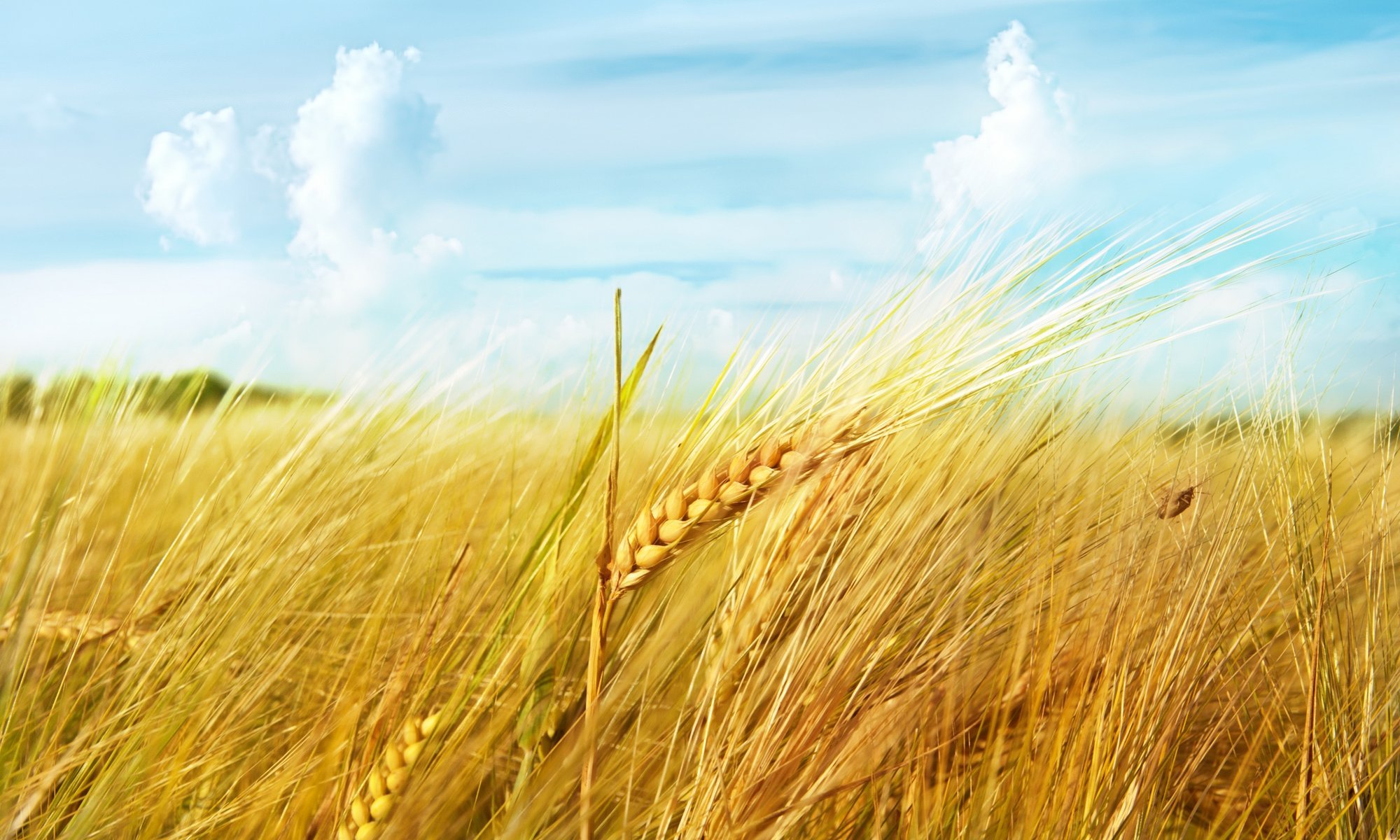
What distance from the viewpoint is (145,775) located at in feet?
2.50

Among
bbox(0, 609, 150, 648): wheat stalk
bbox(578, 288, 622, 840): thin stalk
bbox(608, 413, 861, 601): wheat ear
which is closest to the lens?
bbox(578, 288, 622, 840): thin stalk

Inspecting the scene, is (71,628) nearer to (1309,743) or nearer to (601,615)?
(601,615)

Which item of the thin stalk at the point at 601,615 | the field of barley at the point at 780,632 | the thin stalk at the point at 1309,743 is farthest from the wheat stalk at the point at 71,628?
the thin stalk at the point at 1309,743

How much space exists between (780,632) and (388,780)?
11.9 inches

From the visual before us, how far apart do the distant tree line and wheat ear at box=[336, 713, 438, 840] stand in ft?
1.65

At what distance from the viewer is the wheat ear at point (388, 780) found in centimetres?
61

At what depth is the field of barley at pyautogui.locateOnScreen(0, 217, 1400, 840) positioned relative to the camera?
625mm

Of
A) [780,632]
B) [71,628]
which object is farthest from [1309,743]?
[71,628]

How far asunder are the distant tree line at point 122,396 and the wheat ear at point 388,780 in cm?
50

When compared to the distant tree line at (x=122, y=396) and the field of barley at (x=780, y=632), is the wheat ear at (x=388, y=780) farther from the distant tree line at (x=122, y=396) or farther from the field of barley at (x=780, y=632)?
the distant tree line at (x=122, y=396)

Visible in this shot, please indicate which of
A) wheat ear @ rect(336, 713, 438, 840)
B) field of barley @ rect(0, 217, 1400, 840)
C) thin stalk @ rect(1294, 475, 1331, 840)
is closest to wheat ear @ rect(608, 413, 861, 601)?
field of barley @ rect(0, 217, 1400, 840)

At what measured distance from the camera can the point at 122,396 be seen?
1.08 metres

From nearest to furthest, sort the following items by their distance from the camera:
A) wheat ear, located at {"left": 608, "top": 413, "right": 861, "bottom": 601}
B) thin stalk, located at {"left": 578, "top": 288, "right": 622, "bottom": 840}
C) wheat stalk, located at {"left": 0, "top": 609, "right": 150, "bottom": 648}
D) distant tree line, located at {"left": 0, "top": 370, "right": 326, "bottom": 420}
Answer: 1. thin stalk, located at {"left": 578, "top": 288, "right": 622, "bottom": 840}
2. wheat ear, located at {"left": 608, "top": 413, "right": 861, "bottom": 601}
3. wheat stalk, located at {"left": 0, "top": 609, "right": 150, "bottom": 648}
4. distant tree line, located at {"left": 0, "top": 370, "right": 326, "bottom": 420}

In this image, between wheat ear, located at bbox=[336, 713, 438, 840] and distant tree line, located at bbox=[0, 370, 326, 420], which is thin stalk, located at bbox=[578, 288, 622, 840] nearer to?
wheat ear, located at bbox=[336, 713, 438, 840]
